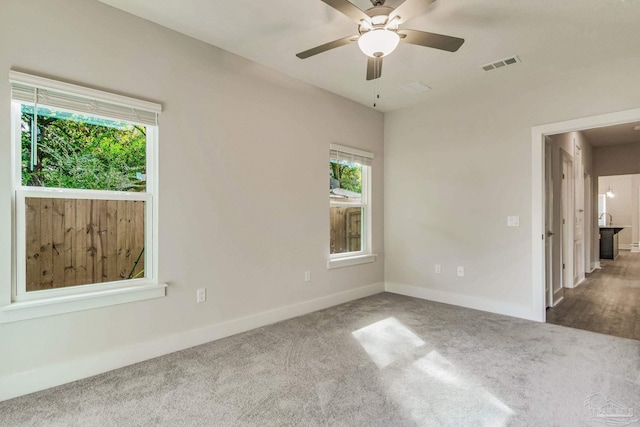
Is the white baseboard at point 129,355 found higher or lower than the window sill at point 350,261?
lower

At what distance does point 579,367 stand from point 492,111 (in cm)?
281

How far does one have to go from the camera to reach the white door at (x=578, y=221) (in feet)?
17.6

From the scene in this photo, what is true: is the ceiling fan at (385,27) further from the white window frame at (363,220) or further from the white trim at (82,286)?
the white window frame at (363,220)

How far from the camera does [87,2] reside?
92.9 inches

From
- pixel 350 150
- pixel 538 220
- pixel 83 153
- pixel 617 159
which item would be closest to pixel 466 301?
pixel 538 220

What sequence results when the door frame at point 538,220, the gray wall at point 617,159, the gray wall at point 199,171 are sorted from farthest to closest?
the gray wall at point 617,159 → the door frame at point 538,220 → the gray wall at point 199,171

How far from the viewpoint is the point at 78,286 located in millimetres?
2406

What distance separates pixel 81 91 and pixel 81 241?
1.11 meters

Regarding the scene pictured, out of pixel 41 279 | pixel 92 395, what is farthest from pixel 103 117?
pixel 92 395

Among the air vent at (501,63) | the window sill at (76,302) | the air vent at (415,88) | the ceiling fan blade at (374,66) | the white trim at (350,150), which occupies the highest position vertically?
the air vent at (415,88)

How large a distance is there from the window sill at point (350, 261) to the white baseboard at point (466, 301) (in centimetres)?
58

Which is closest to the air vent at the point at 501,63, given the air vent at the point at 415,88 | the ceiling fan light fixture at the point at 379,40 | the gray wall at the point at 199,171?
the air vent at the point at 415,88

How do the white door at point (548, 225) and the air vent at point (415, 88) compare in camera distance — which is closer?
the air vent at point (415, 88)

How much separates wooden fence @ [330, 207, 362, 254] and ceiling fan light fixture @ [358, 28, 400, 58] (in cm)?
248
